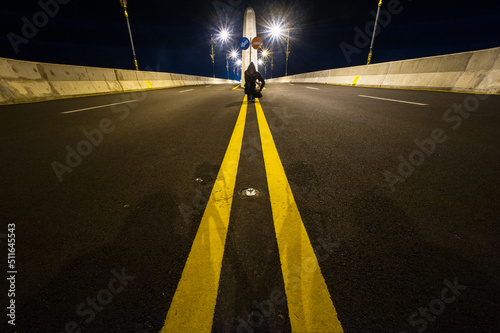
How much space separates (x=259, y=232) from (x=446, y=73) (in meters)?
11.4

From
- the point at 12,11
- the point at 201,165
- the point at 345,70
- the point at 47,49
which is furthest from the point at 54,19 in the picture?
the point at 201,165

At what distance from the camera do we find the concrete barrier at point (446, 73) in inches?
284

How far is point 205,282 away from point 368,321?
0.77m

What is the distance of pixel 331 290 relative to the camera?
1.07m

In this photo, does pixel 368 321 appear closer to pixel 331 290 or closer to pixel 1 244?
pixel 331 290

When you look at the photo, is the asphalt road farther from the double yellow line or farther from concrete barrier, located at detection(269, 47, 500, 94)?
concrete barrier, located at detection(269, 47, 500, 94)

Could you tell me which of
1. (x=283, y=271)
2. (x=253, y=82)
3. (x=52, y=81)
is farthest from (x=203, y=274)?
(x=52, y=81)

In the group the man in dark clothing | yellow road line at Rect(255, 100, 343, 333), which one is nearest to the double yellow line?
yellow road line at Rect(255, 100, 343, 333)

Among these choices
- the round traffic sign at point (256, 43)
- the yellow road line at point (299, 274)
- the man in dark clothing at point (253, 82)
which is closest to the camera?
the yellow road line at point (299, 274)

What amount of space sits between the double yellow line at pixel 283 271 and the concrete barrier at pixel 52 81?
32.0 ft

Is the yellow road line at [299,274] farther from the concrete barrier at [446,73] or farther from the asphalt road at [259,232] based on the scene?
the concrete barrier at [446,73]

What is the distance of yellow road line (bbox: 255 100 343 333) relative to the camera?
937mm

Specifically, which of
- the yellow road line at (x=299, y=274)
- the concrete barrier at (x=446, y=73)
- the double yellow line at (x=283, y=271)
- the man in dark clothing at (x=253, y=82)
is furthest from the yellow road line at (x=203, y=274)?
the concrete barrier at (x=446, y=73)

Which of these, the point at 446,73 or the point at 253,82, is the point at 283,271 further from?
the point at 446,73
